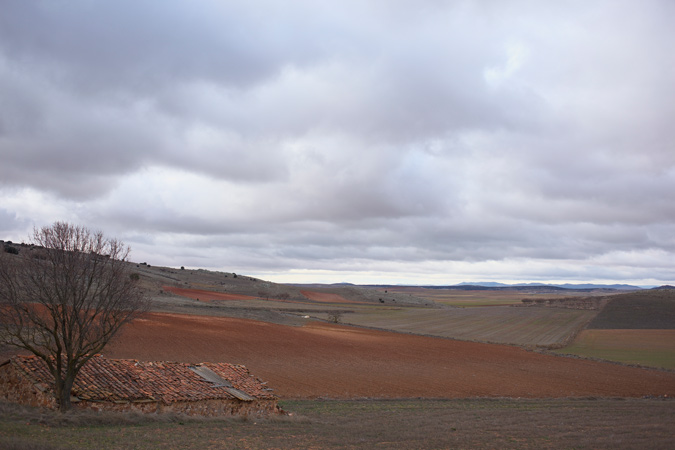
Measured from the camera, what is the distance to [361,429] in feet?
58.6

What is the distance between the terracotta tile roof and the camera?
19.0m

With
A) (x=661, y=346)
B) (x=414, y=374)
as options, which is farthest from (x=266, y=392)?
(x=661, y=346)

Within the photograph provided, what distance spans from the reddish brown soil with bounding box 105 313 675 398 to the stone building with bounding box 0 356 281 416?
194 inches

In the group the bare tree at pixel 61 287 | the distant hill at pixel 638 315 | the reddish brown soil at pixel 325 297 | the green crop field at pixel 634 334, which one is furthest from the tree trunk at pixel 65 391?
the reddish brown soil at pixel 325 297

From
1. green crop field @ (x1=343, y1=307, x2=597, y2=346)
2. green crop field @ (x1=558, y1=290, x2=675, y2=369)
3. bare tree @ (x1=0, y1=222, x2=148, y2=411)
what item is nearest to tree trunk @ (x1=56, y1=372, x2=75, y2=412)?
bare tree @ (x1=0, y1=222, x2=148, y2=411)

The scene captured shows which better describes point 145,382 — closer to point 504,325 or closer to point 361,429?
point 361,429

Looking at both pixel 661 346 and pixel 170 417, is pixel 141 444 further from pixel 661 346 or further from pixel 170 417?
pixel 661 346

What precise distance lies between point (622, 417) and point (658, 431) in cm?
408

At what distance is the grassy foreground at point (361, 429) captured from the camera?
1336 cm

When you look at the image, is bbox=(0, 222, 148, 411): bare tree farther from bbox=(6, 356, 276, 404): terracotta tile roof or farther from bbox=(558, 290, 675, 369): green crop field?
bbox=(558, 290, 675, 369): green crop field

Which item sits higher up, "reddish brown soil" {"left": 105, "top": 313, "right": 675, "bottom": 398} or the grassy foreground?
the grassy foreground

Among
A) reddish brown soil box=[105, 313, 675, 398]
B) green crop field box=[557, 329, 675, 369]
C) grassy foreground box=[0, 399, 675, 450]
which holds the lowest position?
green crop field box=[557, 329, 675, 369]

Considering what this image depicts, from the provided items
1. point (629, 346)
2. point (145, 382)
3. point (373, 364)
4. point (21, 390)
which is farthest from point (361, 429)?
point (629, 346)

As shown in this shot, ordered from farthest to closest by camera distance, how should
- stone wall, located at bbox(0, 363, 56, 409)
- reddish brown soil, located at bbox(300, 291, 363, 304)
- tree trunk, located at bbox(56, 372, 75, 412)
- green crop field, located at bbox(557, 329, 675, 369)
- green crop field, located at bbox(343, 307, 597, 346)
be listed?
reddish brown soil, located at bbox(300, 291, 363, 304)
green crop field, located at bbox(343, 307, 597, 346)
green crop field, located at bbox(557, 329, 675, 369)
stone wall, located at bbox(0, 363, 56, 409)
tree trunk, located at bbox(56, 372, 75, 412)
